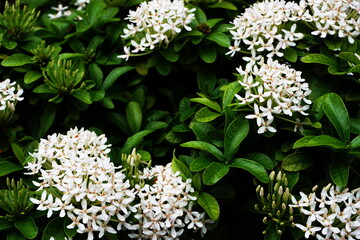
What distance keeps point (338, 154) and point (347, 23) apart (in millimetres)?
860

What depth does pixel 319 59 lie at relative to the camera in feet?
8.41

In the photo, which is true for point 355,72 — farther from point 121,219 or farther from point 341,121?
point 121,219

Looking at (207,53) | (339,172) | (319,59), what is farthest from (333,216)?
(207,53)

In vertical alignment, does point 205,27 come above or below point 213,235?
above

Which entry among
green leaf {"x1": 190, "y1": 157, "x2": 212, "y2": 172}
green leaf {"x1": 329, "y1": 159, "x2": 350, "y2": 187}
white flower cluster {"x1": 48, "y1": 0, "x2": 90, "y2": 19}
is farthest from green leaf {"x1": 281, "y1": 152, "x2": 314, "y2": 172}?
white flower cluster {"x1": 48, "y1": 0, "x2": 90, "y2": 19}

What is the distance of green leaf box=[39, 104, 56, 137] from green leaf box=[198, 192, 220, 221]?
113 cm

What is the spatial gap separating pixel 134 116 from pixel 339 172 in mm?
1275

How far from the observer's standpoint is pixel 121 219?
83.7 inches

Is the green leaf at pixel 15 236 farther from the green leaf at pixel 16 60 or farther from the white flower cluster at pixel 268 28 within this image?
the white flower cluster at pixel 268 28

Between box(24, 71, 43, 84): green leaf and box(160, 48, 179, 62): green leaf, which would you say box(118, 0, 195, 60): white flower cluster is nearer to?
box(160, 48, 179, 62): green leaf

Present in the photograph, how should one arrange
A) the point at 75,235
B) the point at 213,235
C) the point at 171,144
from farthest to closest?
1. the point at 171,144
2. the point at 213,235
3. the point at 75,235

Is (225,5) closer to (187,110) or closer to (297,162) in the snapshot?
(187,110)

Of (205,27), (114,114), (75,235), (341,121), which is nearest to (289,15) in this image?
(205,27)

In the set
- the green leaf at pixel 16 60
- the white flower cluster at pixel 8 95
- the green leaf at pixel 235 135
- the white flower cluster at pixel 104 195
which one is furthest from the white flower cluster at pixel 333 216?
the green leaf at pixel 16 60
